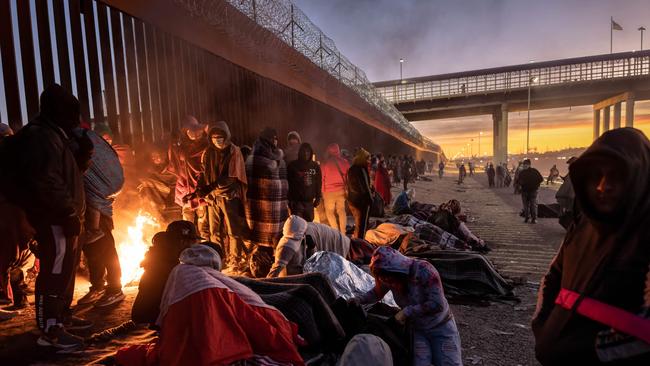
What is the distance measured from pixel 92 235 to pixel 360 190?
171 inches

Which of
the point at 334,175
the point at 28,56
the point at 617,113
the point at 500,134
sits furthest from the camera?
the point at 500,134

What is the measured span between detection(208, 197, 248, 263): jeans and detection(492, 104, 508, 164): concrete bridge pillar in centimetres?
4354

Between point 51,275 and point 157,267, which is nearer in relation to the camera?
point 157,267

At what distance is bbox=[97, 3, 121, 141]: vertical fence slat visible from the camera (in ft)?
16.6

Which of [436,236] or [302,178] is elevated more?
[302,178]

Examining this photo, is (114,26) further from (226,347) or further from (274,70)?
(226,347)

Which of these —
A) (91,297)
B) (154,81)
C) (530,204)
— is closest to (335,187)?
(154,81)

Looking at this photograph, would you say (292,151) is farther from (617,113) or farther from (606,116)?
(606,116)

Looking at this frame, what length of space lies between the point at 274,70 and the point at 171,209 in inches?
166

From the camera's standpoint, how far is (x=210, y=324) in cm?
190

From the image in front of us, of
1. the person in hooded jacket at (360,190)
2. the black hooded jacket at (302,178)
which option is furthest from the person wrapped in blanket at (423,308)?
the person in hooded jacket at (360,190)

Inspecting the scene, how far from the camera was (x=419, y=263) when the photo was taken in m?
2.94

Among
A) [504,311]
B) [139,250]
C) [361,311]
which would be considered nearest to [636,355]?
[361,311]

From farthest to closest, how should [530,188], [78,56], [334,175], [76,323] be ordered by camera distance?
1. [530,188]
2. [334,175]
3. [78,56]
4. [76,323]
